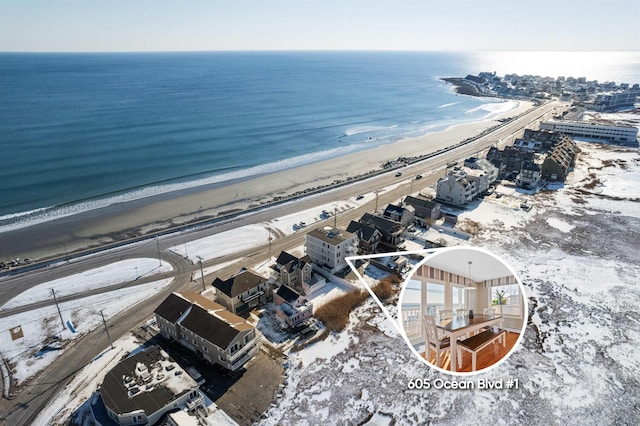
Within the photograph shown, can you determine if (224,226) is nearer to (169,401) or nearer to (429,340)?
(169,401)

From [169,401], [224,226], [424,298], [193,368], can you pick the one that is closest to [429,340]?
[424,298]

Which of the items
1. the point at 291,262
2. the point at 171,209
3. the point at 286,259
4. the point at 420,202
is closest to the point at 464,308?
the point at 291,262

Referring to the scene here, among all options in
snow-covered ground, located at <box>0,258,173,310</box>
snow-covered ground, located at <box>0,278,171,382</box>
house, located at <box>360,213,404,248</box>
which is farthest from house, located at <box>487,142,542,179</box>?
snow-covered ground, located at <box>0,278,171,382</box>

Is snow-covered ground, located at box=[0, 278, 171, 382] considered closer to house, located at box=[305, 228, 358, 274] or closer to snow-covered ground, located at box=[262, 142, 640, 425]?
house, located at box=[305, 228, 358, 274]

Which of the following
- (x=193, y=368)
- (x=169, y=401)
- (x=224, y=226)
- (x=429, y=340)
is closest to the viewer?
(x=429, y=340)

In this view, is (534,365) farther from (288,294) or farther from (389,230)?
(389,230)

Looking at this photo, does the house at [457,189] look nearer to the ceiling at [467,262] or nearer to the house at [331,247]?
the house at [331,247]
